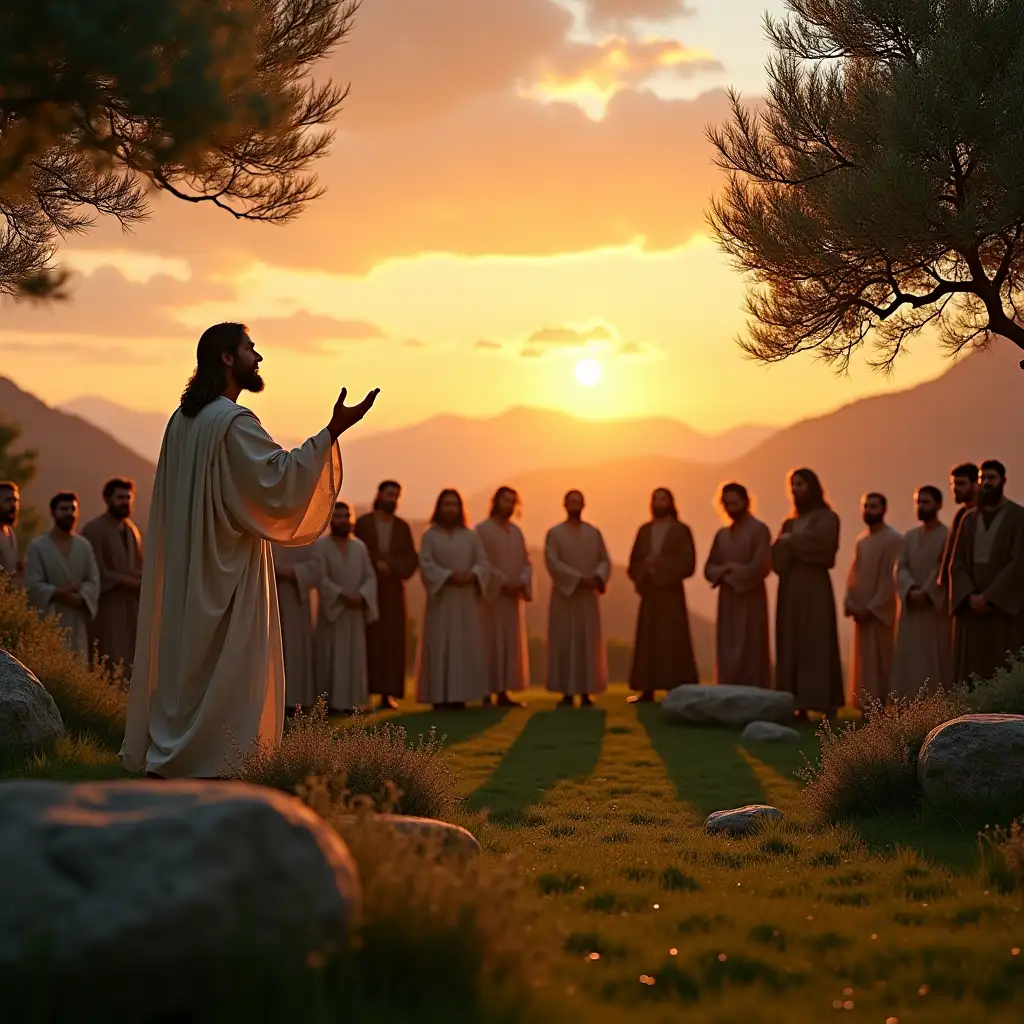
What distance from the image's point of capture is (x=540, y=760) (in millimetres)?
12328

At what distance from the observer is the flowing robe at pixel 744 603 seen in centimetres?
1736

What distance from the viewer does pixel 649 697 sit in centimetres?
1839

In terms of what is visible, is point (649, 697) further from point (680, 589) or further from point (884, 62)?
point (884, 62)

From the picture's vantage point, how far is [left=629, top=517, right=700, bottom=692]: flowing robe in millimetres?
18141

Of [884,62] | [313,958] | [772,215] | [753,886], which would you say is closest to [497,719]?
[772,215]

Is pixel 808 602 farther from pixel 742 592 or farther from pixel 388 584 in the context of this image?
pixel 388 584

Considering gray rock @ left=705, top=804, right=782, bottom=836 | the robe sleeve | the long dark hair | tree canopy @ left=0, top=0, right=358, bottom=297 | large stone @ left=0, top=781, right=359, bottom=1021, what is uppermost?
tree canopy @ left=0, top=0, right=358, bottom=297

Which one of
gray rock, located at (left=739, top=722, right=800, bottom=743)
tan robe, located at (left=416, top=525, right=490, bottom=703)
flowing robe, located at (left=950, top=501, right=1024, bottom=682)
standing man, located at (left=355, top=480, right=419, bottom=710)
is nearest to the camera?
flowing robe, located at (left=950, top=501, right=1024, bottom=682)

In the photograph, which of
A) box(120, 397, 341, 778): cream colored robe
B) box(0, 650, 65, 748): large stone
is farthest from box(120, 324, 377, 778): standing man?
box(0, 650, 65, 748): large stone

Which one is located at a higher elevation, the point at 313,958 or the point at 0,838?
the point at 0,838

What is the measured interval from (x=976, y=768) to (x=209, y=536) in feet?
14.7

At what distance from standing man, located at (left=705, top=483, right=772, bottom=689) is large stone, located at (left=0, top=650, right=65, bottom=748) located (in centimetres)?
906

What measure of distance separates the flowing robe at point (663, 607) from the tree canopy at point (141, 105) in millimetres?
7136

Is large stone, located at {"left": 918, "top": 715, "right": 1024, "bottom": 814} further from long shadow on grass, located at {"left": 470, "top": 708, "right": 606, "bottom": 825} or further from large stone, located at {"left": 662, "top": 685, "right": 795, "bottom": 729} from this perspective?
large stone, located at {"left": 662, "top": 685, "right": 795, "bottom": 729}
